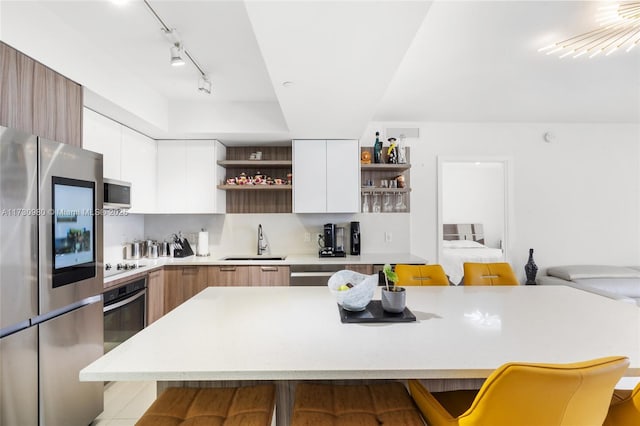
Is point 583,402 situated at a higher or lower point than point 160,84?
lower

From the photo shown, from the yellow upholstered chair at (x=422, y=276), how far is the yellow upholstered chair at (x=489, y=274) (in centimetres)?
20

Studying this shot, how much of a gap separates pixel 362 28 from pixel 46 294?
2.04 meters

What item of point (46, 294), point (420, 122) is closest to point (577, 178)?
point (420, 122)

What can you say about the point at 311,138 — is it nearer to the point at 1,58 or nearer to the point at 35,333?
the point at 1,58

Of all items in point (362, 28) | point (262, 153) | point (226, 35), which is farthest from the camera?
point (262, 153)

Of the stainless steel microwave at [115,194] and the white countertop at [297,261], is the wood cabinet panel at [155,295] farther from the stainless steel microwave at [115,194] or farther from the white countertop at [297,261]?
the stainless steel microwave at [115,194]

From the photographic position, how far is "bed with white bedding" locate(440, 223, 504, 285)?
4.55 m

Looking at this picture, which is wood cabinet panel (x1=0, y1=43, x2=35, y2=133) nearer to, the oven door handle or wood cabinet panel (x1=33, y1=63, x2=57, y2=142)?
wood cabinet panel (x1=33, y1=63, x2=57, y2=142)

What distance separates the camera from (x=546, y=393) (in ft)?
2.71

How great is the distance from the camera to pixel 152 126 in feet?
10.2

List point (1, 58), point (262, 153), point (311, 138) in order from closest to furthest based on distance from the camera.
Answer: point (1, 58), point (311, 138), point (262, 153)

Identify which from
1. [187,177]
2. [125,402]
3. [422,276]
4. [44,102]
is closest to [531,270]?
[422,276]

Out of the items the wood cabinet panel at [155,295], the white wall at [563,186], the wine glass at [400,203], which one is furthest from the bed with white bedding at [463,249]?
the wood cabinet panel at [155,295]

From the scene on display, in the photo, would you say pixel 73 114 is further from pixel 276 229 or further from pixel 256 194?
pixel 276 229
